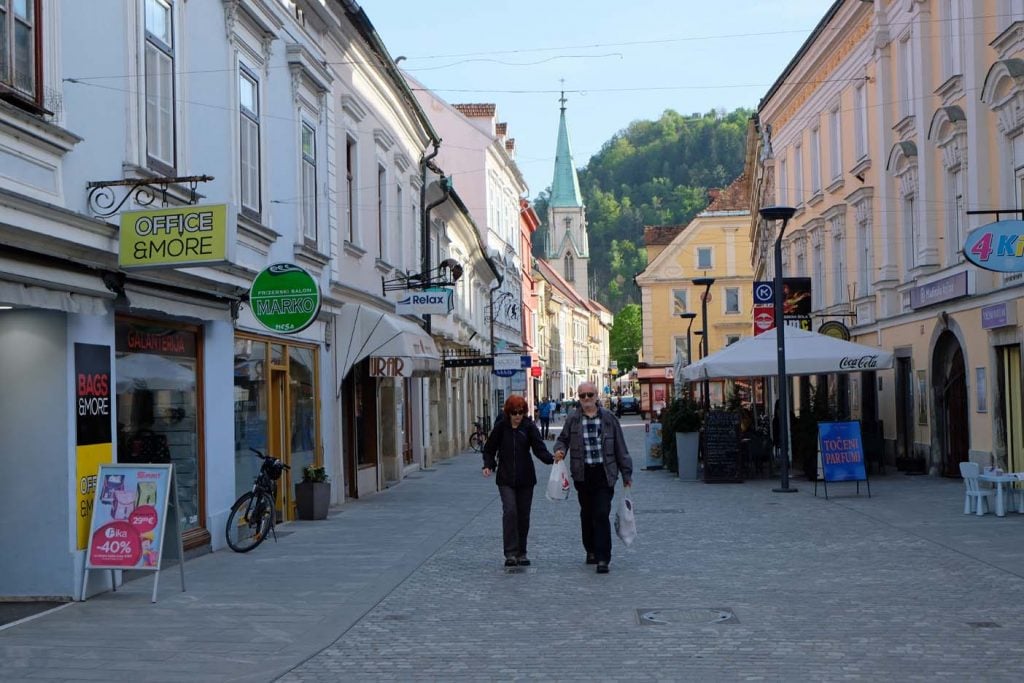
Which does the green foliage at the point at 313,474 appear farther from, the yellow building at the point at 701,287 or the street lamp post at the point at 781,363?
the yellow building at the point at 701,287

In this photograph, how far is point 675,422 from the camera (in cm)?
2506

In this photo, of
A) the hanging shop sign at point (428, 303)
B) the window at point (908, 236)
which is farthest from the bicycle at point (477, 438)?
the window at point (908, 236)

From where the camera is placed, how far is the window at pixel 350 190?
2070 cm

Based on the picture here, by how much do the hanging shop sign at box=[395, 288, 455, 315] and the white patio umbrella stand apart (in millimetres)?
5070

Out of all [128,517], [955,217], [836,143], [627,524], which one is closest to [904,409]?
[955,217]

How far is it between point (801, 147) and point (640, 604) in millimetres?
29347

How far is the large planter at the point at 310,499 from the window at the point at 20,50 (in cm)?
857

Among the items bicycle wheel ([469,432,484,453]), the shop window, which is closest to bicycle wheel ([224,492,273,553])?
the shop window

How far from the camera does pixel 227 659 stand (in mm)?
7871

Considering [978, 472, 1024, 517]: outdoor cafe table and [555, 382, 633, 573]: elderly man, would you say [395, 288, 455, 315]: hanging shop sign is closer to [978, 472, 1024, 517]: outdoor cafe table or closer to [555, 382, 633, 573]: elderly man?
[978, 472, 1024, 517]: outdoor cafe table

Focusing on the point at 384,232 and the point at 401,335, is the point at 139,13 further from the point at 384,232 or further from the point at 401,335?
the point at 384,232

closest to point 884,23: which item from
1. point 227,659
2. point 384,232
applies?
point 384,232

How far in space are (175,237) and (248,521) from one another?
441cm

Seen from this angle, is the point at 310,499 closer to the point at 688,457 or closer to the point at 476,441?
the point at 688,457
